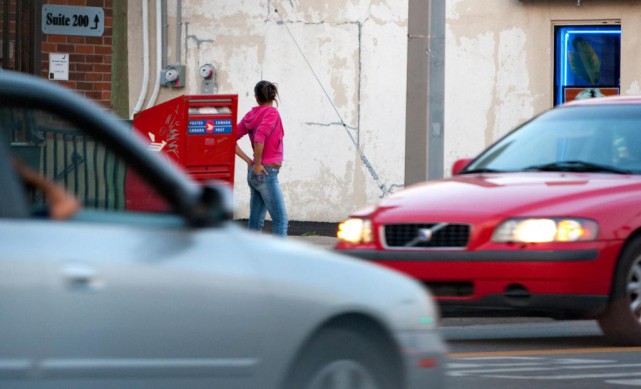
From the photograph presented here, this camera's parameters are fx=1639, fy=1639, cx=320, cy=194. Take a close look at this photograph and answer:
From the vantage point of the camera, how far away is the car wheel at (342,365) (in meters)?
5.44

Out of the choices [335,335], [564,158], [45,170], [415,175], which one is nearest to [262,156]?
[415,175]

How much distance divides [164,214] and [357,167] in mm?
16219

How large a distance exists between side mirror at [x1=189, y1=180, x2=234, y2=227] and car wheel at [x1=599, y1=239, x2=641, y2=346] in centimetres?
473

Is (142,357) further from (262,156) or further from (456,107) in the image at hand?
(456,107)

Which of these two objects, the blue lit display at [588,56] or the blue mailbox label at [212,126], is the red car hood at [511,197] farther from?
the blue lit display at [588,56]

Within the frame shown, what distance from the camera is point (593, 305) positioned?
371 inches

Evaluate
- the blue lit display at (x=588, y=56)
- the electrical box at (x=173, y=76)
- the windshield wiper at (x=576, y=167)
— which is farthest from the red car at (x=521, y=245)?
the electrical box at (x=173, y=76)

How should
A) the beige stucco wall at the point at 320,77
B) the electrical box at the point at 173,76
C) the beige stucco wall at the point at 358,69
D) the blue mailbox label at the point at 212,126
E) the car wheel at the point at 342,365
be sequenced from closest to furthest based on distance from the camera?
the car wheel at the point at 342,365
the blue mailbox label at the point at 212,126
the beige stucco wall at the point at 358,69
the beige stucco wall at the point at 320,77
the electrical box at the point at 173,76

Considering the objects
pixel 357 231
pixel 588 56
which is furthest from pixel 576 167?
pixel 588 56

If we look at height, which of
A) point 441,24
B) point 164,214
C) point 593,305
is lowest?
point 593,305

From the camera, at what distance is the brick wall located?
20.3 metres

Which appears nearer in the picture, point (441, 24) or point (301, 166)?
point (441, 24)

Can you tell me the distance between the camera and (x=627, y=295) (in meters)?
9.52

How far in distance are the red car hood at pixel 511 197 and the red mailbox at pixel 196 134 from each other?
230 inches
